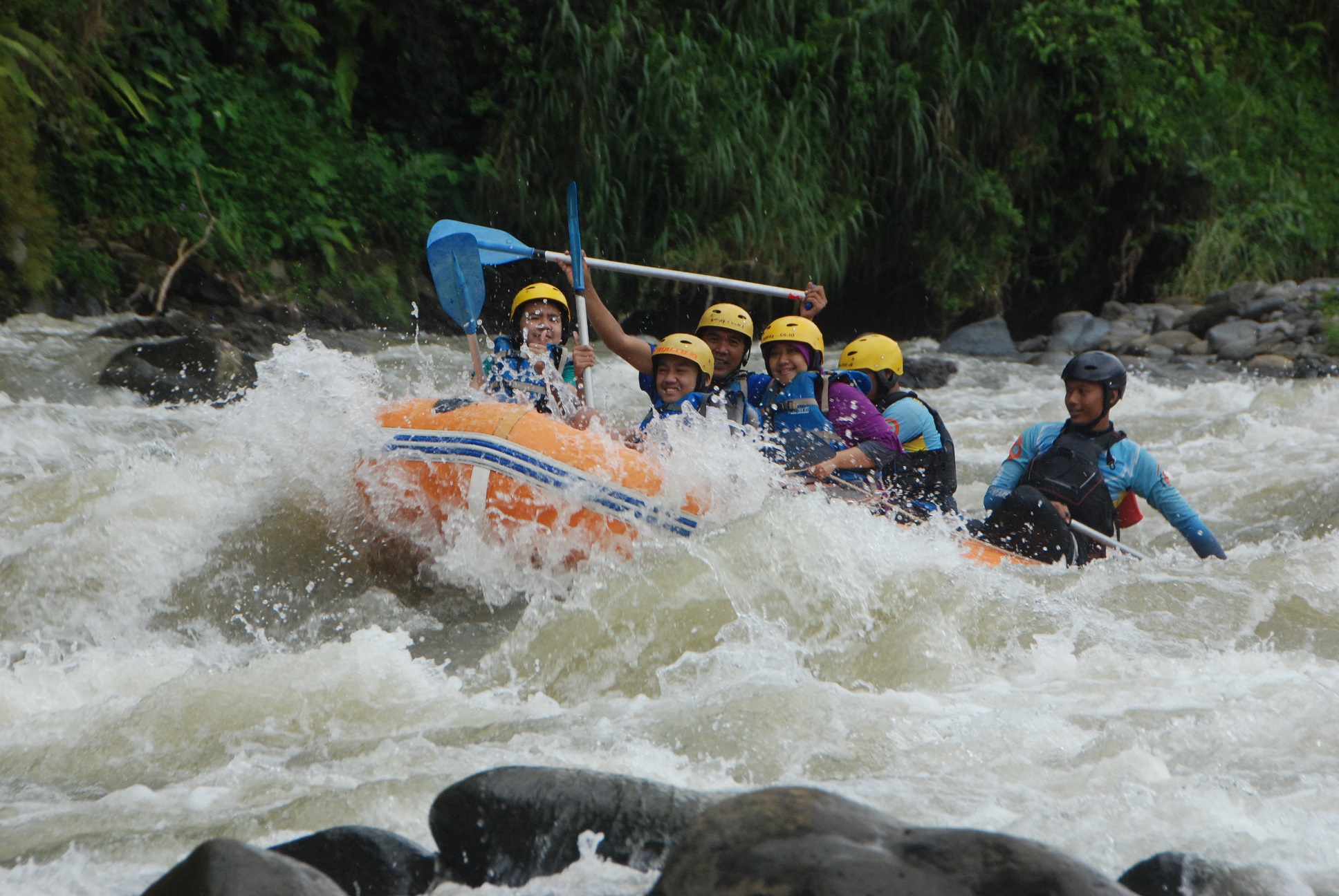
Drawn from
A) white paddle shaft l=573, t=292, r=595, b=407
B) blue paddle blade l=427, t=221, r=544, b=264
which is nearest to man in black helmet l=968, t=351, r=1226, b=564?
white paddle shaft l=573, t=292, r=595, b=407

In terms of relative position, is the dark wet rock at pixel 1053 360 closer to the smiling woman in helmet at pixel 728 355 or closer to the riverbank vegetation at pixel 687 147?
the riverbank vegetation at pixel 687 147

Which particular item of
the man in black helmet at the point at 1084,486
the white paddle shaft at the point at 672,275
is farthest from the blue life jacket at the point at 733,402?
the man in black helmet at the point at 1084,486

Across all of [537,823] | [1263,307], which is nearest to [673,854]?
[537,823]

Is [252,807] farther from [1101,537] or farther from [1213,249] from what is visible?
[1213,249]

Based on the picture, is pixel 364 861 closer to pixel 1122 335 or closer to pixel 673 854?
pixel 673 854

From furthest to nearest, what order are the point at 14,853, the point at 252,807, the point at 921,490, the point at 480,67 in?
the point at 480,67
the point at 921,490
the point at 252,807
the point at 14,853

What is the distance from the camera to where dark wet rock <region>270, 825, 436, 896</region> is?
2535mm

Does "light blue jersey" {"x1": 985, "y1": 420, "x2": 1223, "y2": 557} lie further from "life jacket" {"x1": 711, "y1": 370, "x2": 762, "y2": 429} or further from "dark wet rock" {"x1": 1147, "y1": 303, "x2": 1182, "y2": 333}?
"dark wet rock" {"x1": 1147, "y1": 303, "x2": 1182, "y2": 333}

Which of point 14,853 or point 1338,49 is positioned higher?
point 1338,49

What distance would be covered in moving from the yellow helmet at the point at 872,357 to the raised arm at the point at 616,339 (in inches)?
42.8

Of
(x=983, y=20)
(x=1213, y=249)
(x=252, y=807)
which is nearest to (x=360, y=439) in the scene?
(x=252, y=807)

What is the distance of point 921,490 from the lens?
593cm

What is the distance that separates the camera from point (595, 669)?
420 cm

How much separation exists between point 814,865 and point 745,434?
350cm
